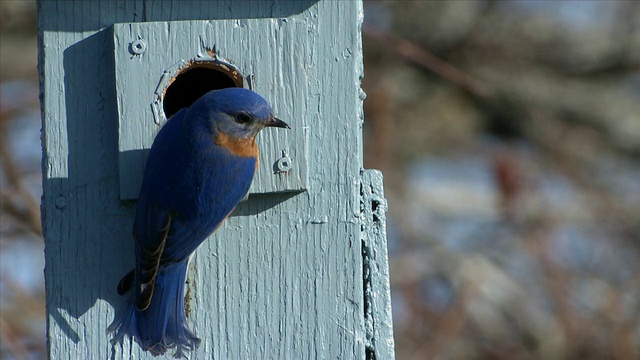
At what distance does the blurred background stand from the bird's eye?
49.7 inches

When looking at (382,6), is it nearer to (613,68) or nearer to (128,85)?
(613,68)

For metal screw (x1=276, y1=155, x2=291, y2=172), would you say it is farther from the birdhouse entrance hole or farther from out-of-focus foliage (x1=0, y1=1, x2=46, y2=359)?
out-of-focus foliage (x1=0, y1=1, x2=46, y2=359)

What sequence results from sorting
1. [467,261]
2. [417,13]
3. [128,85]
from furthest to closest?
[417,13], [467,261], [128,85]

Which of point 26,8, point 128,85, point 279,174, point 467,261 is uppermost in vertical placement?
point 26,8

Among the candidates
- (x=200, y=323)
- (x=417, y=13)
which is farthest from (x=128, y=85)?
(x=417, y=13)

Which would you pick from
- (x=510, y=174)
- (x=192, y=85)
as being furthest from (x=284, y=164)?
(x=510, y=174)

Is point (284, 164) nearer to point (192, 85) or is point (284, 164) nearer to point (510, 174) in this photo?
point (192, 85)

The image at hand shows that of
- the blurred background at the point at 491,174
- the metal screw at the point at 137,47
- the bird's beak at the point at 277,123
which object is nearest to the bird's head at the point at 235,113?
the bird's beak at the point at 277,123

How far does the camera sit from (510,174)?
219 inches

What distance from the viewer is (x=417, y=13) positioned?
717 centimetres

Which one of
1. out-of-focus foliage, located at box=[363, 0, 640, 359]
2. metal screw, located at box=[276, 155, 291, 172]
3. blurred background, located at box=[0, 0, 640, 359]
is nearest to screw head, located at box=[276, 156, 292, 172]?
metal screw, located at box=[276, 155, 291, 172]

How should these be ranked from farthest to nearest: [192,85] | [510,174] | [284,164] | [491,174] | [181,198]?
[491,174]
[510,174]
[192,85]
[284,164]
[181,198]

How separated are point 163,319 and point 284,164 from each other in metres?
0.52

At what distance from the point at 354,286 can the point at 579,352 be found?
8.03 feet
